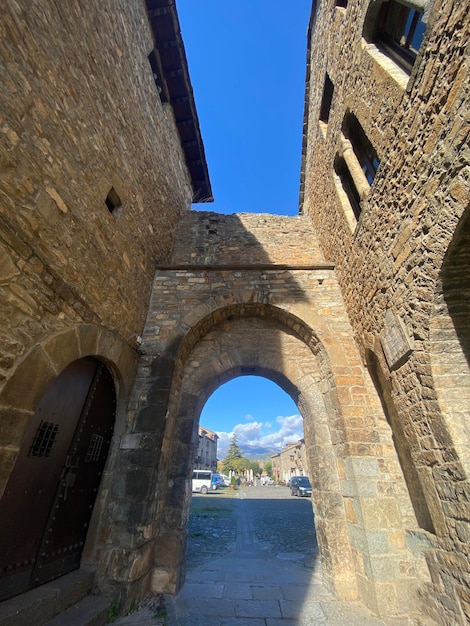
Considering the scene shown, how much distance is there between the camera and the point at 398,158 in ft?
9.00

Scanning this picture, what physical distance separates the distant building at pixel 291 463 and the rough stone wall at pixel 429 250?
102 ft

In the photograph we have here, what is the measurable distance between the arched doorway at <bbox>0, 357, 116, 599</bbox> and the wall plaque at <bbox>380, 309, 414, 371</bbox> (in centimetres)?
345

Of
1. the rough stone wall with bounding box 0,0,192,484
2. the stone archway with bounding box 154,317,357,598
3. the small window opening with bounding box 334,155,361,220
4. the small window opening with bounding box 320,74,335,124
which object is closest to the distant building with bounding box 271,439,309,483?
the stone archway with bounding box 154,317,357,598

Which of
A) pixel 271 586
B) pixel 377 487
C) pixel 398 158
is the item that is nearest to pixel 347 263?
pixel 398 158

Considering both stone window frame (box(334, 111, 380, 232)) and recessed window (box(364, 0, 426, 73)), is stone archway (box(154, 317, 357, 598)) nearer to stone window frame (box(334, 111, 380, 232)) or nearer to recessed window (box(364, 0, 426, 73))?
stone window frame (box(334, 111, 380, 232))

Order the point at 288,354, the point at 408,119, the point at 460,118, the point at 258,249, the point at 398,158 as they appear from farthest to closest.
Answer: the point at 258,249, the point at 288,354, the point at 398,158, the point at 408,119, the point at 460,118

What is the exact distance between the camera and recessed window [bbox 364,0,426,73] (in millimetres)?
3033

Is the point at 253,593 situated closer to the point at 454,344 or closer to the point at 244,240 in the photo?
the point at 454,344

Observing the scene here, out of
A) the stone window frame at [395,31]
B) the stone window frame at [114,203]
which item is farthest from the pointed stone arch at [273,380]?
the stone window frame at [395,31]

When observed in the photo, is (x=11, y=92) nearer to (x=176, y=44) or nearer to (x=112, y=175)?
(x=112, y=175)

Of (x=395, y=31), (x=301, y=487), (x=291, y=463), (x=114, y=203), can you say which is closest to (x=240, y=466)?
(x=291, y=463)

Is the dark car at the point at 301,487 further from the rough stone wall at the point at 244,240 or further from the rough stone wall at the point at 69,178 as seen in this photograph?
the rough stone wall at the point at 69,178

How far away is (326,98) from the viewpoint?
540 cm

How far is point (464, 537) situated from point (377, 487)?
46.6 inches
